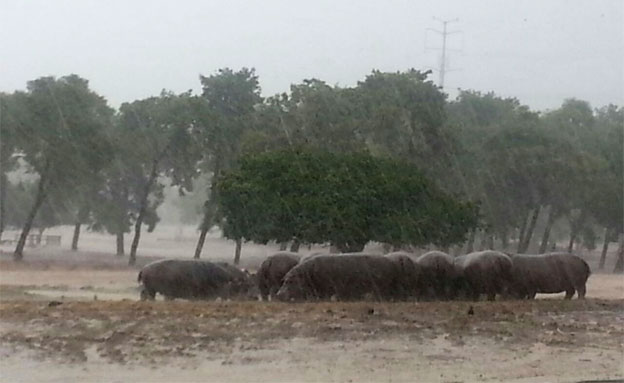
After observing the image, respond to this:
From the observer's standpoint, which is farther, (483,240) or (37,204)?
(37,204)

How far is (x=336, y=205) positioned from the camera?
67.0 feet

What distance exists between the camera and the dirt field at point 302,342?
7645 millimetres

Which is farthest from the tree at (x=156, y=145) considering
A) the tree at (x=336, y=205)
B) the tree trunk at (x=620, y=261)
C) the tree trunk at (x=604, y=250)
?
the tree trunk at (x=620, y=261)

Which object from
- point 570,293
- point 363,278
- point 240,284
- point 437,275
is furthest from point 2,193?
point 570,293

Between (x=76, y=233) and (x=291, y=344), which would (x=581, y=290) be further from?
(x=76, y=233)

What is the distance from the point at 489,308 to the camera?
1321 centimetres

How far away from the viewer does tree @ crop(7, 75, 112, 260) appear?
2545 cm

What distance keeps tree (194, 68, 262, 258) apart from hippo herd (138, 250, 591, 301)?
471cm

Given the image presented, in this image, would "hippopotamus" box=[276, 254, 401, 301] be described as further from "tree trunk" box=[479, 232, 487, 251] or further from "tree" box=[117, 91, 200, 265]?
"tree" box=[117, 91, 200, 265]

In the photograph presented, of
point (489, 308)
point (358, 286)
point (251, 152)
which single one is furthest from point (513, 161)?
point (489, 308)

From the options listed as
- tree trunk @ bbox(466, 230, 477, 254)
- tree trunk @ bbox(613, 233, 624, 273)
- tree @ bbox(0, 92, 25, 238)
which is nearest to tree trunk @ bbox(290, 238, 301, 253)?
tree trunk @ bbox(466, 230, 477, 254)

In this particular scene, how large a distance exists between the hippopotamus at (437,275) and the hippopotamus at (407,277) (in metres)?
0.12

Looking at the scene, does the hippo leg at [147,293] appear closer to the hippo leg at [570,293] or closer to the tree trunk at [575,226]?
the hippo leg at [570,293]

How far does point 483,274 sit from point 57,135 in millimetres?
13739
